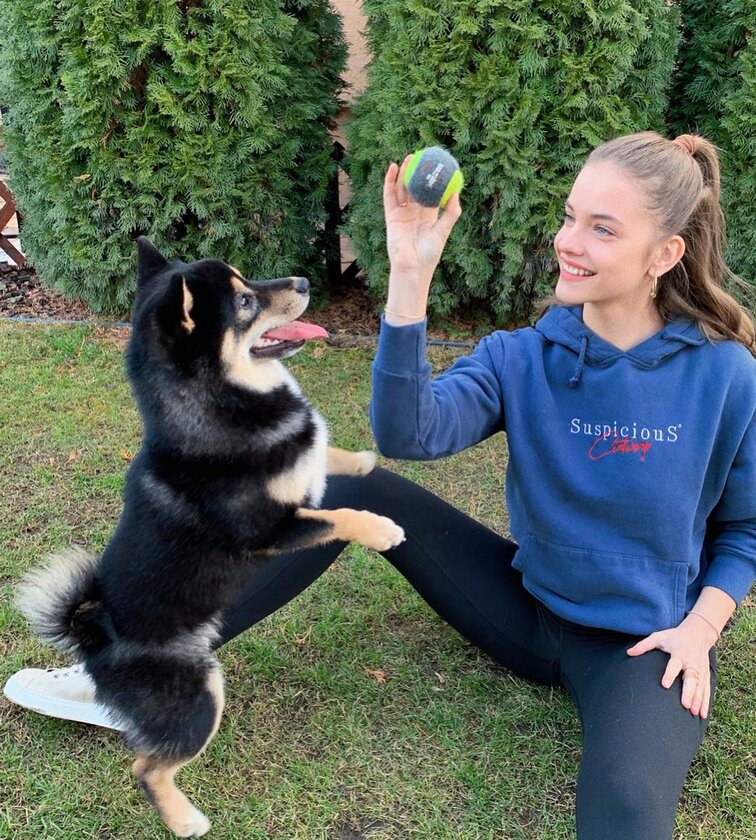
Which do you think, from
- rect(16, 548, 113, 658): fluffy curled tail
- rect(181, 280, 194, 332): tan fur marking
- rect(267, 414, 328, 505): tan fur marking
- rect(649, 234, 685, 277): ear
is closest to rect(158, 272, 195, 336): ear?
rect(181, 280, 194, 332): tan fur marking

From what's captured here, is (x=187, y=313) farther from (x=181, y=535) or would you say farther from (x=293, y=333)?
(x=181, y=535)

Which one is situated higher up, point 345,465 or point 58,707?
point 345,465

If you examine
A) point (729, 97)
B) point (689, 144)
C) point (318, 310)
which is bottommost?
point (318, 310)

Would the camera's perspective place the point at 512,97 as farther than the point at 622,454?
Yes

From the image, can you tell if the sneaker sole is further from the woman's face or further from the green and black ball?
Answer: the woman's face

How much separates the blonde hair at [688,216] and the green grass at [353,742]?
1.37 metres

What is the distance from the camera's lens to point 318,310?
605cm

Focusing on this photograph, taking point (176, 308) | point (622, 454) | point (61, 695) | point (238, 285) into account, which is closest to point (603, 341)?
point (622, 454)

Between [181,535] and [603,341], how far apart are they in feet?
4.52

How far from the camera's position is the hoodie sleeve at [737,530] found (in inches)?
85.1

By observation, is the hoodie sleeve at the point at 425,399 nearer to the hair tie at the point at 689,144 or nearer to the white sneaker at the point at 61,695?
the hair tie at the point at 689,144

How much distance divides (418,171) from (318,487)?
1037mm

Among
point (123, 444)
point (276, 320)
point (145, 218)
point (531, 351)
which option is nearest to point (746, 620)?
point (531, 351)

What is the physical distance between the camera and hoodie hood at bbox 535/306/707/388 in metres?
2.18
